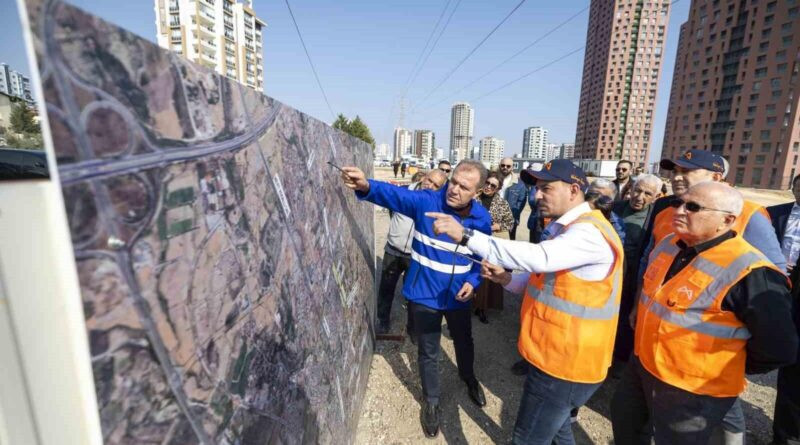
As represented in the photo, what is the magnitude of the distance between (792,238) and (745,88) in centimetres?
6670

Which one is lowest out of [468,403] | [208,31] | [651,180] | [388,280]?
[468,403]

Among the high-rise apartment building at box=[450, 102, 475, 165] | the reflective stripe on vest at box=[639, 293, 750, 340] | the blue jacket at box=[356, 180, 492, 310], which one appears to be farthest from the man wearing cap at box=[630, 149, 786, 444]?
the high-rise apartment building at box=[450, 102, 475, 165]

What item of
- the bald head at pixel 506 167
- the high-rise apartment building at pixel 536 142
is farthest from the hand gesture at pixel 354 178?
the high-rise apartment building at pixel 536 142

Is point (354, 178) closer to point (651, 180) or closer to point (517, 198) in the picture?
point (651, 180)

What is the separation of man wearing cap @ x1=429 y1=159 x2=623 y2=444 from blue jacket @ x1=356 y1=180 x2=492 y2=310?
0.60m

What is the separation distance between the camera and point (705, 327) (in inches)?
63.7

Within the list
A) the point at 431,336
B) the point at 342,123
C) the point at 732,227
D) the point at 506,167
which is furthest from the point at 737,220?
the point at 342,123

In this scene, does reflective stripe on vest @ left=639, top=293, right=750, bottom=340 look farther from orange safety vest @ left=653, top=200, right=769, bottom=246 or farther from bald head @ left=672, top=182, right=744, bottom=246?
orange safety vest @ left=653, top=200, right=769, bottom=246

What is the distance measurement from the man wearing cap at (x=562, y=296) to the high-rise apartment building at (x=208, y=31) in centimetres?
4689

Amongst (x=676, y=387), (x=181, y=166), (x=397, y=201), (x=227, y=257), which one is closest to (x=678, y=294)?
(x=676, y=387)

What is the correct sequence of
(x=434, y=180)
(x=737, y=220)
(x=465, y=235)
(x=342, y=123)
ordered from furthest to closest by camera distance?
(x=342, y=123)
(x=434, y=180)
(x=737, y=220)
(x=465, y=235)

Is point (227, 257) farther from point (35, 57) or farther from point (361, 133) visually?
point (361, 133)

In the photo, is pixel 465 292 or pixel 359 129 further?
pixel 359 129

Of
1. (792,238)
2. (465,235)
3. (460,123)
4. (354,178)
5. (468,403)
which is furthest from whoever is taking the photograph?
(460,123)
